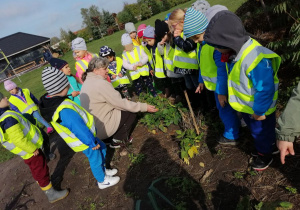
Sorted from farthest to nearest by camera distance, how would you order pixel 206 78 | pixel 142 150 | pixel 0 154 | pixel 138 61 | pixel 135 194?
pixel 0 154
pixel 138 61
pixel 142 150
pixel 135 194
pixel 206 78

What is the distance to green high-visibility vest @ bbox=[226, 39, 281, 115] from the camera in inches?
75.0

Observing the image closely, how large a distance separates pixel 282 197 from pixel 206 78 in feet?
Answer: 5.28

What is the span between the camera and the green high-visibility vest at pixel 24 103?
5.58 m

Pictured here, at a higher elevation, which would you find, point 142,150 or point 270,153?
point 270,153

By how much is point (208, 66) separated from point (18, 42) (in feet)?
159

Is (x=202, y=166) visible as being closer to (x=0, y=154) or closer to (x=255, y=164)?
(x=255, y=164)

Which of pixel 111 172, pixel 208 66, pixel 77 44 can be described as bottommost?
pixel 111 172

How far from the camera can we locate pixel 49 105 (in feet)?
9.17

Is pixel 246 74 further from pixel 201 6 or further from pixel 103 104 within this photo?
pixel 103 104

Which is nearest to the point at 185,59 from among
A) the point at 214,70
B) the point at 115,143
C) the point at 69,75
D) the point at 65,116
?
the point at 214,70

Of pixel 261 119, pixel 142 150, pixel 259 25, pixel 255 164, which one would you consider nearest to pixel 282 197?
pixel 255 164

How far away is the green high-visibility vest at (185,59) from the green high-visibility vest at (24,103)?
449 centimetres

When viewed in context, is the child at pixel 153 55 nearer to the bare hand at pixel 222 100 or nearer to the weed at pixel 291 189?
the bare hand at pixel 222 100

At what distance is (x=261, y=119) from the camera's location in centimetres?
209
